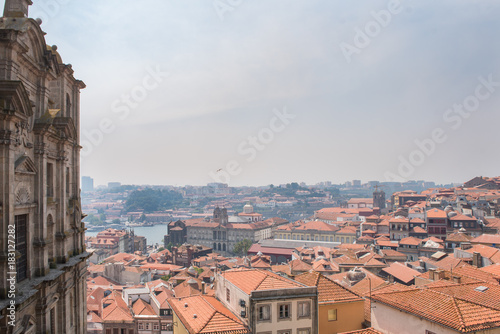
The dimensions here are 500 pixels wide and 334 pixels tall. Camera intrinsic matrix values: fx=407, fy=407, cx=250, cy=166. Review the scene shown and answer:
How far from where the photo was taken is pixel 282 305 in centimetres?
1720

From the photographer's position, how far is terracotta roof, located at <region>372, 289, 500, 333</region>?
13.3 m

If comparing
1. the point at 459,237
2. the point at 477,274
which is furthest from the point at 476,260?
the point at 459,237

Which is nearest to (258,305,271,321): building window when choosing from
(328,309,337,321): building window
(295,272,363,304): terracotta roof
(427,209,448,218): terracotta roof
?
(295,272,363,304): terracotta roof

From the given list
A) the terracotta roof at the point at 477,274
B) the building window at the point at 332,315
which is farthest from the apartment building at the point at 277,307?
the terracotta roof at the point at 477,274

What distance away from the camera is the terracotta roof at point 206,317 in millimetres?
16312

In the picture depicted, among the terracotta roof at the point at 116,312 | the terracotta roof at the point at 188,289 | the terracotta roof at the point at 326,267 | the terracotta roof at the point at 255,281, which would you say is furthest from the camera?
the terracotta roof at the point at 326,267

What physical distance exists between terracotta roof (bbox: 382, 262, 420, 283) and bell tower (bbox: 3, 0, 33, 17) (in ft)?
111

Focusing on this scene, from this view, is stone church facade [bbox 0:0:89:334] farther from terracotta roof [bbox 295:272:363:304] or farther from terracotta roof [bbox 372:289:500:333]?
terracotta roof [bbox 372:289:500:333]

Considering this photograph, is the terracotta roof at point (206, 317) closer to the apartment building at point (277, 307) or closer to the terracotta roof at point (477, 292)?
the apartment building at point (277, 307)

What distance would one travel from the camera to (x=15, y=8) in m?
11.7

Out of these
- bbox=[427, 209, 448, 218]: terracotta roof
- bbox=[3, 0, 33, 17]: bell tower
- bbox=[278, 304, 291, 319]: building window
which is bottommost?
bbox=[278, 304, 291, 319]: building window

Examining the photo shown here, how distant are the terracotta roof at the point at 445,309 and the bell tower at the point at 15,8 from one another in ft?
52.5

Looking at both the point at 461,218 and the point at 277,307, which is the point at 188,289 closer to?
the point at 277,307

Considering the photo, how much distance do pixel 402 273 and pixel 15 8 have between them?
3621 cm
